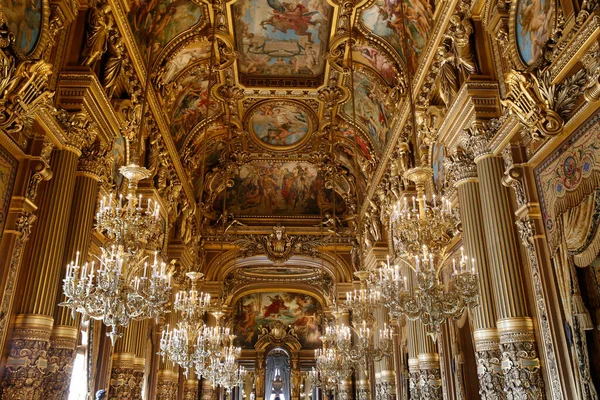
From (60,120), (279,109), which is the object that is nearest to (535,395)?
(60,120)

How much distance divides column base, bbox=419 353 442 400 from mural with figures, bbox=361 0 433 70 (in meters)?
6.51

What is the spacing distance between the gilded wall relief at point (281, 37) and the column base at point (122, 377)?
820 centimetres

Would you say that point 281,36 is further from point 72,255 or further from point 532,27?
point 72,255

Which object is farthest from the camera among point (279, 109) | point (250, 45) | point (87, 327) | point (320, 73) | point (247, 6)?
point (279, 109)

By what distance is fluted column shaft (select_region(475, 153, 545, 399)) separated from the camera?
6.51 metres

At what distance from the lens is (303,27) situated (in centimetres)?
1329

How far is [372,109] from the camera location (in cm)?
1548

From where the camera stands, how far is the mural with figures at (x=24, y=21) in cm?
655

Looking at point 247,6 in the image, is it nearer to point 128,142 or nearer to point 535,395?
point 128,142

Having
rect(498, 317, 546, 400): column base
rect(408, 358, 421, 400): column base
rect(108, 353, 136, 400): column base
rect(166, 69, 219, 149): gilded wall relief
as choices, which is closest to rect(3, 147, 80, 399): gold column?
rect(108, 353, 136, 400): column base

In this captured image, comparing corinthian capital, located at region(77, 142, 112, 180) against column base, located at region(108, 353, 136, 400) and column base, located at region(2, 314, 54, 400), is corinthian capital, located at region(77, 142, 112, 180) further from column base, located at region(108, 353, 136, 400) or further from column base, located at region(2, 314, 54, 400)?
column base, located at region(108, 353, 136, 400)

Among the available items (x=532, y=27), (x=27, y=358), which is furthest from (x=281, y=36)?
(x=27, y=358)

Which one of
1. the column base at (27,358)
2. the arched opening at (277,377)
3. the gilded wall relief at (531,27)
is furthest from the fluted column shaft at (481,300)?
the arched opening at (277,377)

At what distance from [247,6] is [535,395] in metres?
10.2
